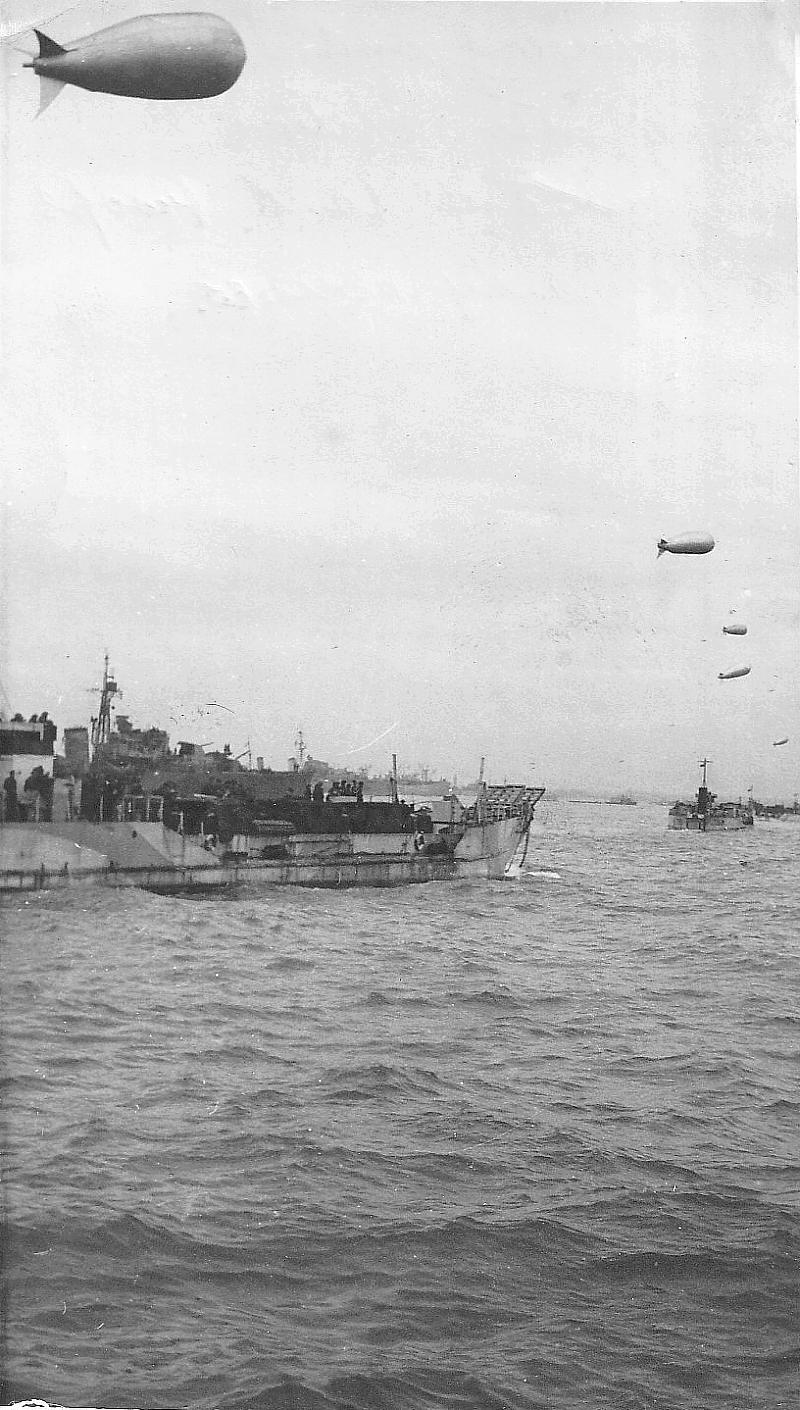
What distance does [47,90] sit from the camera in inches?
140

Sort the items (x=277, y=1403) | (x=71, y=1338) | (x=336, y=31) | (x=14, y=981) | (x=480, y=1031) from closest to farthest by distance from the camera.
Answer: (x=277, y=1403) → (x=71, y=1338) → (x=336, y=31) → (x=14, y=981) → (x=480, y=1031)

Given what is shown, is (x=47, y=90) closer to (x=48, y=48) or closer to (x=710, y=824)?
(x=48, y=48)

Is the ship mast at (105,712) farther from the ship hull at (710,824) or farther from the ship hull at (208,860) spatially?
the ship hull at (710,824)

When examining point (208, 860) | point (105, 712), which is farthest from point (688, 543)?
point (208, 860)

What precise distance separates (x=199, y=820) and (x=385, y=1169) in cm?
350

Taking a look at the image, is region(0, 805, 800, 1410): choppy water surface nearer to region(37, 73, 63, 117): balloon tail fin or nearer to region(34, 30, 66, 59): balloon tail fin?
region(37, 73, 63, 117): balloon tail fin

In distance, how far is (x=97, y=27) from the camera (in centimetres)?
350

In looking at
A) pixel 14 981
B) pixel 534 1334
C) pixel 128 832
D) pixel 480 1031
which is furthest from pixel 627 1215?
pixel 128 832

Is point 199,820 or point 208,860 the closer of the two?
point 199,820

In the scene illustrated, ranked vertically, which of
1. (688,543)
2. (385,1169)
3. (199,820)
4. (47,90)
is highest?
(47,90)

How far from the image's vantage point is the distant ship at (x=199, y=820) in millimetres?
4676

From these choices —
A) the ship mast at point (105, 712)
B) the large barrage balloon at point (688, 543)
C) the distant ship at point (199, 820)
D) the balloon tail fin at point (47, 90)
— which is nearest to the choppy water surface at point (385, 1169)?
the distant ship at point (199, 820)

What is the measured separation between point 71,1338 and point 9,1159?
80 cm

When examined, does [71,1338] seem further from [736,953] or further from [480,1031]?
[736,953]
